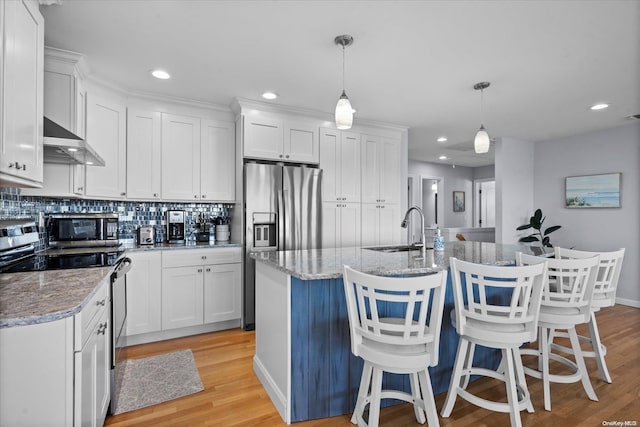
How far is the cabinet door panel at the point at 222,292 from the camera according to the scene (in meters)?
3.34

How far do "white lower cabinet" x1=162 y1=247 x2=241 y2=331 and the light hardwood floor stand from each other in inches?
18.8

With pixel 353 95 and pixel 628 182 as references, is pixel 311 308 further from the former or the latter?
pixel 628 182

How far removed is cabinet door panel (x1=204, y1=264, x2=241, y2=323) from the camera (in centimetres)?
334

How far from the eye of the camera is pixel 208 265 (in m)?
3.33

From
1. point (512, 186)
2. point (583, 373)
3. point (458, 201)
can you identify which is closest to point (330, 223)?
point (583, 373)

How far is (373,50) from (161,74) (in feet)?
6.00

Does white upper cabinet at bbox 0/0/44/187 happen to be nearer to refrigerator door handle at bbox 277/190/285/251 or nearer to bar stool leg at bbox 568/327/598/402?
refrigerator door handle at bbox 277/190/285/251

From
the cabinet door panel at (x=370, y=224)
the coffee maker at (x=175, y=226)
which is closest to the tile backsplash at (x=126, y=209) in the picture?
the coffee maker at (x=175, y=226)

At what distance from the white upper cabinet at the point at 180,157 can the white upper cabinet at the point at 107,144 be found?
1.21 feet

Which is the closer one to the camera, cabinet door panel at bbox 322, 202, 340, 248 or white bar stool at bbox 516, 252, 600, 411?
white bar stool at bbox 516, 252, 600, 411

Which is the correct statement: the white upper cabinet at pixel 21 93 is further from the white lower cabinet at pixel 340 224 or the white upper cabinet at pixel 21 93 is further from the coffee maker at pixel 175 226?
the white lower cabinet at pixel 340 224

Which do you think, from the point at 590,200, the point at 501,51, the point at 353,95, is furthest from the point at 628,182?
the point at 353,95

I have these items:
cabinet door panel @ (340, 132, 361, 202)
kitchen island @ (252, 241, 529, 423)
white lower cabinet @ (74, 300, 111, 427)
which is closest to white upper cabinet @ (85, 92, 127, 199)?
white lower cabinet @ (74, 300, 111, 427)

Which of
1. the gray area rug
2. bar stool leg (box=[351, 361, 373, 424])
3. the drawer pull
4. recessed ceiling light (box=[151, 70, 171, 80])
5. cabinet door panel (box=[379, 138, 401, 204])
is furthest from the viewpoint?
cabinet door panel (box=[379, 138, 401, 204])
